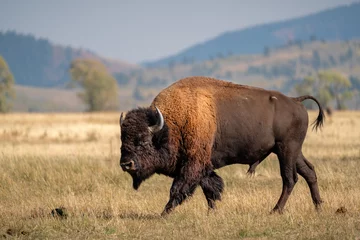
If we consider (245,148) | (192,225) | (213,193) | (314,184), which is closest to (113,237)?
(192,225)

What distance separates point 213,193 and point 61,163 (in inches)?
238

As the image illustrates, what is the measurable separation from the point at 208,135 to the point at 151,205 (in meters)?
1.71

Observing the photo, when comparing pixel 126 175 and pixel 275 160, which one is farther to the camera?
→ pixel 275 160

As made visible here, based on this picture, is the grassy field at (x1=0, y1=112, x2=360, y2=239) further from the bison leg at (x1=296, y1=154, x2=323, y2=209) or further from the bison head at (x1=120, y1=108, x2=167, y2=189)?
the bison head at (x1=120, y1=108, x2=167, y2=189)

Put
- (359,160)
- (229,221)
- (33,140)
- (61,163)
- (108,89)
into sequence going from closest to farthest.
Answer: (229,221)
(61,163)
(359,160)
(33,140)
(108,89)

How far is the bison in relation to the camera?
10289 millimetres

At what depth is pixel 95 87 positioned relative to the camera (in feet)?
364

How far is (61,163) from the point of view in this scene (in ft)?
51.9

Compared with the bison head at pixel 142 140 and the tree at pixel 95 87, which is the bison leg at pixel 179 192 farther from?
the tree at pixel 95 87

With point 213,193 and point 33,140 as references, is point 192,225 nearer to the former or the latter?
point 213,193

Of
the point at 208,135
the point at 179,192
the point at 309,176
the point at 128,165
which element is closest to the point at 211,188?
the point at 179,192

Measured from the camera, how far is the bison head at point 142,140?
10070 millimetres

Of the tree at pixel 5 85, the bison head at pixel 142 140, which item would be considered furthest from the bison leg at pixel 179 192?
the tree at pixel 5 85

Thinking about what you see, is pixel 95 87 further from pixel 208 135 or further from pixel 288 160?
pixel 208 135
